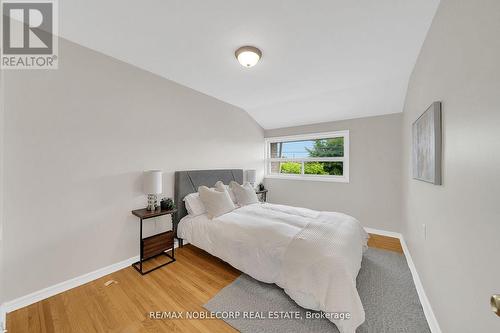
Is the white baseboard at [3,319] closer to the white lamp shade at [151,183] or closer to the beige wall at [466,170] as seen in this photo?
the white lamp shade at [151,183]

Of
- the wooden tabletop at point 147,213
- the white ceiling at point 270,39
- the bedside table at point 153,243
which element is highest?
the white ceiling at point 270,39

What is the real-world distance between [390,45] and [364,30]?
46cm

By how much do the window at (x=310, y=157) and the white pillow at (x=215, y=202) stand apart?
7.43 feet

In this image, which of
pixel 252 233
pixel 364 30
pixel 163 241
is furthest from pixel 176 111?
pixel 364 30

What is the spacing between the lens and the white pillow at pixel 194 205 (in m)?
2.81

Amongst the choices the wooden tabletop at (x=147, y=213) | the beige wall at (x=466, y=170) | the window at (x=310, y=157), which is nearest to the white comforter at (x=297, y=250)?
the wooden tabletop at (x=147, y=213)

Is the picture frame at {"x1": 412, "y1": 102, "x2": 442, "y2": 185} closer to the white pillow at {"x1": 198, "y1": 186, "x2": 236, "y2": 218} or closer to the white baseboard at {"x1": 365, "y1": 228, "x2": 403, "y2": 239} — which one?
the white baseboard at {"x1": 365, "y1": 228, "x2": 403, "y2": 239}

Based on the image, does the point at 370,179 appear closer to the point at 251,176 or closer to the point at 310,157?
the point at 310,157

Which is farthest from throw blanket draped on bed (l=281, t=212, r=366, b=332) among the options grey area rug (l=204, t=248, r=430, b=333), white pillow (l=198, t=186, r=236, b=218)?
white pillow (l=198, t=186, r=236, b=218)

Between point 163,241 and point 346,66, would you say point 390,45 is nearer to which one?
point 346,66

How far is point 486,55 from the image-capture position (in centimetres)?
85

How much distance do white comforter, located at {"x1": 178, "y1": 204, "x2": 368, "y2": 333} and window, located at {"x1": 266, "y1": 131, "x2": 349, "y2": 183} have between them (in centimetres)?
181

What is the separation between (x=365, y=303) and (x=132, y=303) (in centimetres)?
222

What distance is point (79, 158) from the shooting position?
2.02 metres
